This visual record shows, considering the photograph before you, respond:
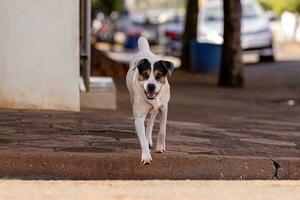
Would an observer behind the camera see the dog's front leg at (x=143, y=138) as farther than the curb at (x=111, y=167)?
No

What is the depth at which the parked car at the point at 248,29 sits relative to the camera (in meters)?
26.9

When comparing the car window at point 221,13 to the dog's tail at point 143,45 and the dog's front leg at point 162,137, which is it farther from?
the dog's front leg at point 162,137

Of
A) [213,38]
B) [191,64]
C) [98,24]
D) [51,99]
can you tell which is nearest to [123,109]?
[51,99]

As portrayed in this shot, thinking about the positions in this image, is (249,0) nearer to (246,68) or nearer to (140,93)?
(246,68)

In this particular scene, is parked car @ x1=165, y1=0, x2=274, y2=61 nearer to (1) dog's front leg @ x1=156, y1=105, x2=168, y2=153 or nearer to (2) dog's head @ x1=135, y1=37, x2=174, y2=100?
(1) dog's front leg @ x1=156, y1=105, x2=168, y2=153

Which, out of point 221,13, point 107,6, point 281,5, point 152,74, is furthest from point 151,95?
point 107,6

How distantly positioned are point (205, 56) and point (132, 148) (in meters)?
16.4

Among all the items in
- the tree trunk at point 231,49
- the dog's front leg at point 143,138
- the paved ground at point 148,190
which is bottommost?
the tree trunk at point 231,49

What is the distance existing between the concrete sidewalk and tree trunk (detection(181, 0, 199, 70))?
49.6ft

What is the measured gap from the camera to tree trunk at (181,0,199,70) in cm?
2455

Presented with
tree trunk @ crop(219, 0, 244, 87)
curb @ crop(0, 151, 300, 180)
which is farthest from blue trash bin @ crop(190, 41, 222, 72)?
curb @ crop(0, 151, 300, 180)

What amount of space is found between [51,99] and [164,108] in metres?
3.44

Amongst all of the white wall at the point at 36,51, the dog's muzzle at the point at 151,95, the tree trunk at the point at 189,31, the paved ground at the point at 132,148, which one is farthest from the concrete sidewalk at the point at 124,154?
the tree trunk at the point at 189,31

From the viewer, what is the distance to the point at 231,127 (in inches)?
417
